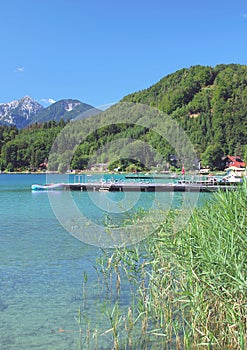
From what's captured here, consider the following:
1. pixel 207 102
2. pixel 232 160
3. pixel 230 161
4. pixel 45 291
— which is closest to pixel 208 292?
pixel 45 291

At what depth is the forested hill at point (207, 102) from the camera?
137000 mm

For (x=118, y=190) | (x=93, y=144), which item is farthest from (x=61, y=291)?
(x=118, y=190)

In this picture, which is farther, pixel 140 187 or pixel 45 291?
pixel 140 187

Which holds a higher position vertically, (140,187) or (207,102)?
(207,102)

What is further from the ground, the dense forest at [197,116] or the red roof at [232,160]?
the dense forest at [197,116]

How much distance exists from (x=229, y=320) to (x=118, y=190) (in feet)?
155

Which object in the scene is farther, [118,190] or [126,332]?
[118,190]

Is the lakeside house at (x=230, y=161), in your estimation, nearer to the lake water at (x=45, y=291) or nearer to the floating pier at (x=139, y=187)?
the floating pier at (x=139, y=187)

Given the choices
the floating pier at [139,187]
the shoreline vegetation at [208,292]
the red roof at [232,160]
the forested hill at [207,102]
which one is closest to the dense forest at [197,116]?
the forested hill at [207,102]

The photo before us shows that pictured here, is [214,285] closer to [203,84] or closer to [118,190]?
[118,190]

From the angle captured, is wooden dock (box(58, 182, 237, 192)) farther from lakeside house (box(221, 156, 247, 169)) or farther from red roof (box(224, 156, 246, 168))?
red roof (box(224, 156, 246, 168))

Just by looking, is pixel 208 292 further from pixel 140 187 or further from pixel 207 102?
pixel 207 102

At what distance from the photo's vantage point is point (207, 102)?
155 metres

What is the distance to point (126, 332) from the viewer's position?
7828mm
